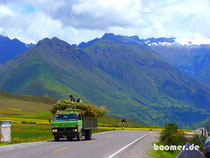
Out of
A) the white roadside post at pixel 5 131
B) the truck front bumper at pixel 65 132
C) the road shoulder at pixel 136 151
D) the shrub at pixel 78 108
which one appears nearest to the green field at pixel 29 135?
the white roadside post at pixel 5 131

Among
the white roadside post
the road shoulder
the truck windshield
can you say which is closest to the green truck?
the truck windshield

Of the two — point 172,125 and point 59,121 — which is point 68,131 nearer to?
point 59,121

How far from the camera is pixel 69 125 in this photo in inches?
1191

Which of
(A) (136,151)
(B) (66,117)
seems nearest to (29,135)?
(B) (66,117)

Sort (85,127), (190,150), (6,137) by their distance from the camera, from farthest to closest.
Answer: (85,127)
(6,137)
(190,150)

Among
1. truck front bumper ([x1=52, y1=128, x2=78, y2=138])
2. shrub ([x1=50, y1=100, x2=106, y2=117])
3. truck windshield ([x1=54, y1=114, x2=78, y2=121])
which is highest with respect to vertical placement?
shrub ([x1=50, y1=100, x2=106, y2=117])

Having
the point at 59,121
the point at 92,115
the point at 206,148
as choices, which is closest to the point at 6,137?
the point at 59,121

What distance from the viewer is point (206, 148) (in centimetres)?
1052

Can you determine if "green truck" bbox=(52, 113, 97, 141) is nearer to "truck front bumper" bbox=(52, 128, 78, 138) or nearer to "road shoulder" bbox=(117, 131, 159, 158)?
"truck front bumper" bbox=(52, 128, 78, 138)

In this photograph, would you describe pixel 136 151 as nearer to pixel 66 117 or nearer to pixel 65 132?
pixel 65 132

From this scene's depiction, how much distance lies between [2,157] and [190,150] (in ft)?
34.7

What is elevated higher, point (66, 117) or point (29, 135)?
point (66, 117)

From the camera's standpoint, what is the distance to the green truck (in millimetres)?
30281

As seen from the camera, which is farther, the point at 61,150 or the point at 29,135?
the point at 29,135
